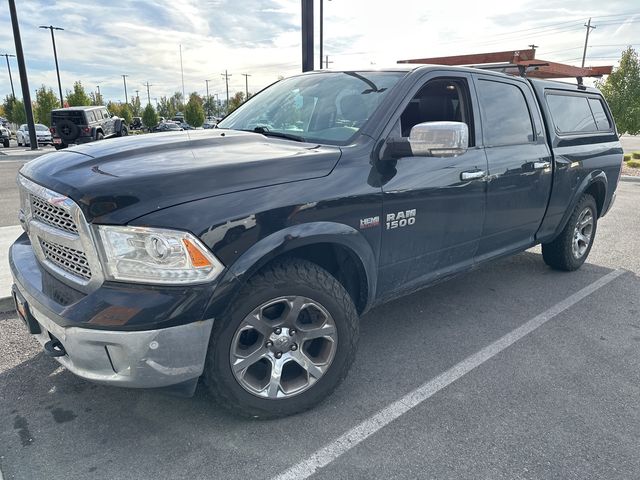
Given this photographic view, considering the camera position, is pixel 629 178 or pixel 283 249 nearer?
pixel 283 249

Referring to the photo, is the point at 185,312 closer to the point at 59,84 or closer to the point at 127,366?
the point at 127,366

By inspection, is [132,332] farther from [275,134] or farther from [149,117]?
[149,117]

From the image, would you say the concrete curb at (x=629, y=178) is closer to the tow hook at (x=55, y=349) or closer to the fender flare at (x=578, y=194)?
the fender flare at (x=578, y=194)

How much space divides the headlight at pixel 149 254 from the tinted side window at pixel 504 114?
2550mm

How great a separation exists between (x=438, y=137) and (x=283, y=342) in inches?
53.4

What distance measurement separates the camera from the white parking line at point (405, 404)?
7.55 ft

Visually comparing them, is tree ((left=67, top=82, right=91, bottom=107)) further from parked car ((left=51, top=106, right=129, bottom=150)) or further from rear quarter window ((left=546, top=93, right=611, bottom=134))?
rear quarter window ((left=546, top=93, right=611, bottom=134))

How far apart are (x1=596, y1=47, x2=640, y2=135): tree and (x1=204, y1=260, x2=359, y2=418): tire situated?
686 inches

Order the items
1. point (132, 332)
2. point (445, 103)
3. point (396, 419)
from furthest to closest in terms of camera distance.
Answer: point (445, 103) < point (396, 419) < point (132, 332)

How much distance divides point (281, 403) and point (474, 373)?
1331mm

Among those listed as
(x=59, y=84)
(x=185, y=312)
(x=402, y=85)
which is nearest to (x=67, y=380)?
(x=185, y=312)

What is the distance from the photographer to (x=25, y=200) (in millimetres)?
2682

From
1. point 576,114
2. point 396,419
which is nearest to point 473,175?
point 396,419

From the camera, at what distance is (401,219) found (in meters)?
3.01
